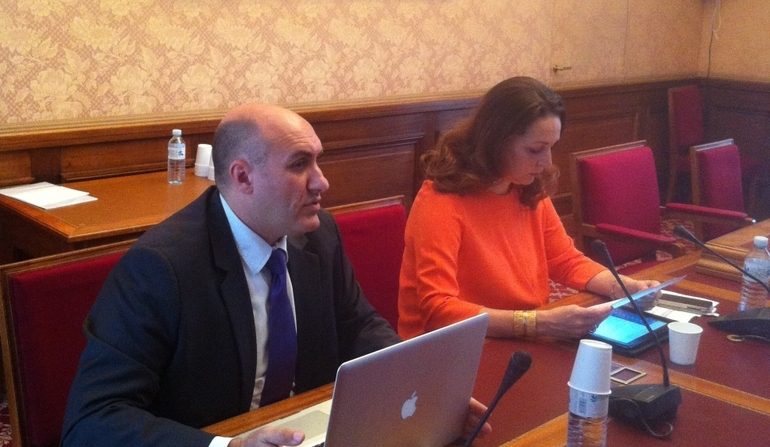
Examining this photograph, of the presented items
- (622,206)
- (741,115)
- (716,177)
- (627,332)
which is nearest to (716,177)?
(716,177)

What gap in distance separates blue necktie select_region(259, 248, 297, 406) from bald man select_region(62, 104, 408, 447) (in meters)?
0.02

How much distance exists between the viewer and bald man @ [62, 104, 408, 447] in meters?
1.32

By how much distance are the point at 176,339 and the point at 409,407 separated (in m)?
0.45

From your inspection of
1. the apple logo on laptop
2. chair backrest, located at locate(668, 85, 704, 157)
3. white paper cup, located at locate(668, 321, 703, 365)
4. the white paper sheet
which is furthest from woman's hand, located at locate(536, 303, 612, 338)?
chair backrest, located at locate(668, 85, 704, 157)

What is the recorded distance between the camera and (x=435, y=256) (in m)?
2.07

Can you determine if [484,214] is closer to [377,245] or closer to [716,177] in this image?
[377,245]

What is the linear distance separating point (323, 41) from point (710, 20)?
11.5 feet

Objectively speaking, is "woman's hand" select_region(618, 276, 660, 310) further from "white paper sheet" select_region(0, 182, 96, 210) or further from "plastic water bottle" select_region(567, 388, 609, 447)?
"white paper sheet" select_region(0, 182, 96, 210)

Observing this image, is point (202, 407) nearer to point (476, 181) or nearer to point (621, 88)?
point (476, 181)

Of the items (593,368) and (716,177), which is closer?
(593,368)

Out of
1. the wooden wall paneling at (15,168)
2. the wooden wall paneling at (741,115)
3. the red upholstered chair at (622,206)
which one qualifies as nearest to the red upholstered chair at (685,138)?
the wooden wall paneling at (741,115)

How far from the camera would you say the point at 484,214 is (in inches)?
87.4

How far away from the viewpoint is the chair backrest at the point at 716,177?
3361 mm

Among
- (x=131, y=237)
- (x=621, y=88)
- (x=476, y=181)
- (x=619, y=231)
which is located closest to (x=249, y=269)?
(x=476, y=181)
